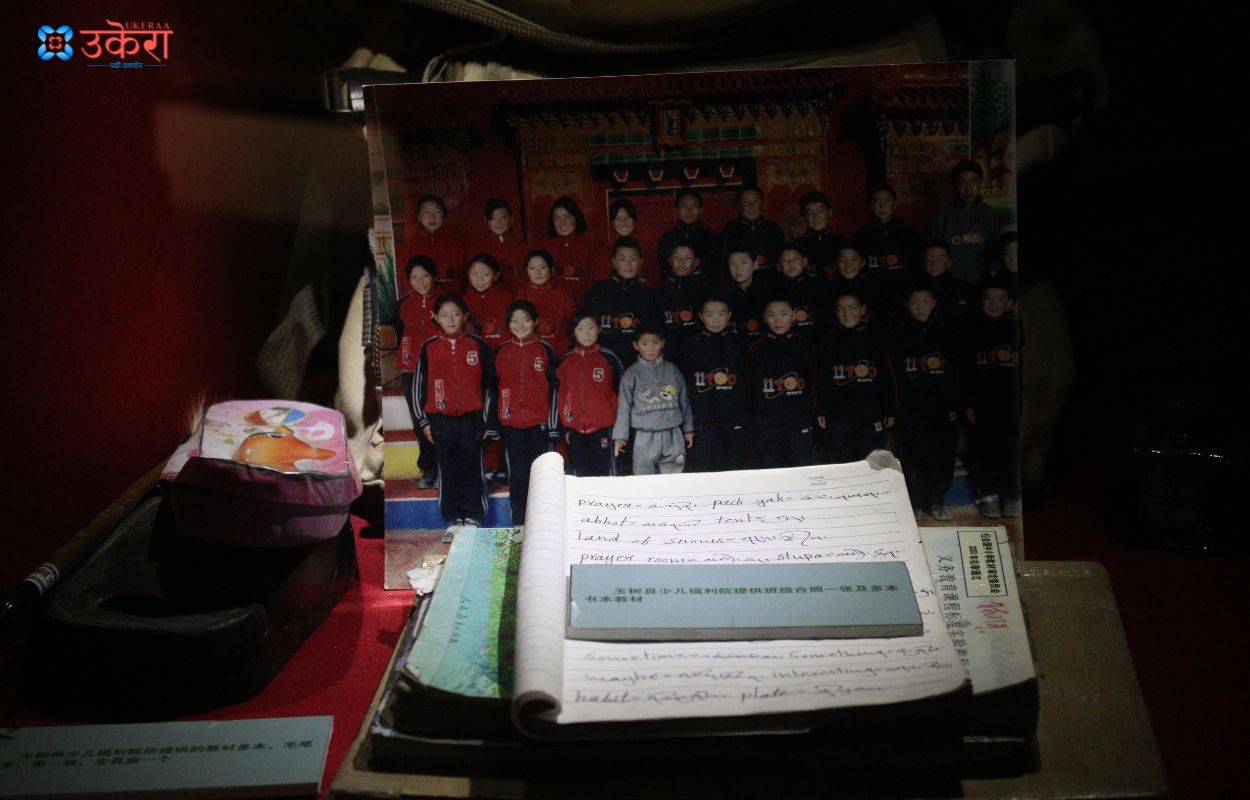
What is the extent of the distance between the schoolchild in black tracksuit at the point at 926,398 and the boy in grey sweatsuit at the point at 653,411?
0.21m

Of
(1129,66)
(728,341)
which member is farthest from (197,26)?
(1129,66)

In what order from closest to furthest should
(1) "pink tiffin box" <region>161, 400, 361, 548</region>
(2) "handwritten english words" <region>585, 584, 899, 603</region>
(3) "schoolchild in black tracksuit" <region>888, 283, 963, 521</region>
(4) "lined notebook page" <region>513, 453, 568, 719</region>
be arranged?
(4) "lined notebook page" <region>513, 453, 568, 719</region> → (2) "handwritten english words" <region>585, 584, 899, 603</region> → (1) "pink tiffin box" <region>161, 400, 361, 548</region> → (3) "schoolchild in black tracksuit" <region>888, 283, 963, 521</region>

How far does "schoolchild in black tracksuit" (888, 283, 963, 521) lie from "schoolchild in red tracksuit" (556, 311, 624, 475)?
27 centimetres

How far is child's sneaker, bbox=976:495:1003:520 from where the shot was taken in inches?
37.5

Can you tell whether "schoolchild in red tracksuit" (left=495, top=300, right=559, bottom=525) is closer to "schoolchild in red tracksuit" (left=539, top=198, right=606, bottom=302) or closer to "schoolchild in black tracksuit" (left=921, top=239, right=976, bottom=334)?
"schoolchild in red tracksuit" (left=539, top=198, right=606, bottom=302)

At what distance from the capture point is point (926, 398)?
0.95 m

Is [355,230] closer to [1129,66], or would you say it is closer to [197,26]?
[197,26]

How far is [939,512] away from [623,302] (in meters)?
0.37

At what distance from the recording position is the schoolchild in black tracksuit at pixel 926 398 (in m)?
0.94

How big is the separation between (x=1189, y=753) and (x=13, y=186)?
41.3 inches

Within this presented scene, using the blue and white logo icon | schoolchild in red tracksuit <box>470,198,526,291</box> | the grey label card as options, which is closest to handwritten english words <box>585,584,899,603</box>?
the grey label card

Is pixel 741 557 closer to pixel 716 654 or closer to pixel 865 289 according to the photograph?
pixel 716 654

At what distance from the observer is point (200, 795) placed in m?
0.68

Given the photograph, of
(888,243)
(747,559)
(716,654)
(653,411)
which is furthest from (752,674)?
(888,243)
